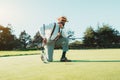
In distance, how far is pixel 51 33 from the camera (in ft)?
30.7

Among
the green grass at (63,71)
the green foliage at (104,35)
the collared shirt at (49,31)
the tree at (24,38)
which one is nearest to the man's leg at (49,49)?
the collared shirt at (49,31)

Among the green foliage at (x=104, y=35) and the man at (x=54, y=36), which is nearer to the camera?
the man at (x=54, y=36)

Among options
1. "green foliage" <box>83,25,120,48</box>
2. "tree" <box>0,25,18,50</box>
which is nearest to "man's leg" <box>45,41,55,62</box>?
"green foliage" <box>83,25,120,48</box>

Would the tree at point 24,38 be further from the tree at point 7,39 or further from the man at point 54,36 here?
the man at point 54,36

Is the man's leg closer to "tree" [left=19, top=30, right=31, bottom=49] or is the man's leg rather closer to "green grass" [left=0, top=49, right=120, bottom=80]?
"green grass" [left=0, top=49, right=120, bottom=80]

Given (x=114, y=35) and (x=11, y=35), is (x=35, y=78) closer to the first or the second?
(x=114, y=35)

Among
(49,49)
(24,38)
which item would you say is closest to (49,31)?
(49,49)

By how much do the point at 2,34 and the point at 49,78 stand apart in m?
73.6

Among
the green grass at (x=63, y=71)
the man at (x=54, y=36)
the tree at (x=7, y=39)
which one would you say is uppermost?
the tree at (x=7, y=39)

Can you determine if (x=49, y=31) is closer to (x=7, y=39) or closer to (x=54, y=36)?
(x=54, y=36)

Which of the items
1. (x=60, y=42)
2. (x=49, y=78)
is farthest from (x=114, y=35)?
(x=49, y=78)

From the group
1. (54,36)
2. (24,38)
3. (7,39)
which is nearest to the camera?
(54,36)

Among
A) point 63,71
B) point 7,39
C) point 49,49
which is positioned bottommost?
point 63,71

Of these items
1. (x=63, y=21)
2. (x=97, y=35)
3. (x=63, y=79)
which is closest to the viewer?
(x=63, y=79)
